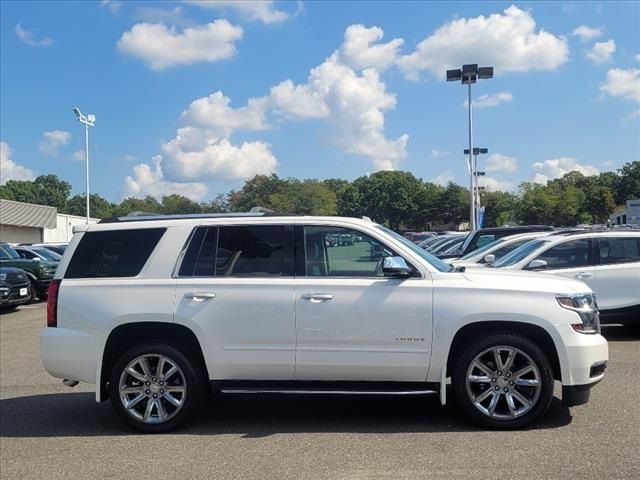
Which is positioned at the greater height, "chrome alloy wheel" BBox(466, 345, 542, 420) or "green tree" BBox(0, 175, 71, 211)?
"green tree" BBox(0, 175, 71, 211)

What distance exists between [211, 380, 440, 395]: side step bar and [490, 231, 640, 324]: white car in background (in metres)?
4.55

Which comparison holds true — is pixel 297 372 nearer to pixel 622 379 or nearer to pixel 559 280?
pixel 559 280

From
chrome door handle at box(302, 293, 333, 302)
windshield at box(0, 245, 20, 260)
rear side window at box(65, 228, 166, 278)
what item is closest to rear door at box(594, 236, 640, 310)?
chrome door handle at box(302, 293, 333, 302)

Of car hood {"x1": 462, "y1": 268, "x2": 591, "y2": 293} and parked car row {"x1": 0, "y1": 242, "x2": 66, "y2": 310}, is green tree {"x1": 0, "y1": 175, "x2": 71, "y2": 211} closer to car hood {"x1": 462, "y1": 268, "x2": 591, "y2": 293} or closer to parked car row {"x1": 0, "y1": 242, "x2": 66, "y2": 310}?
parked car row {"x1": 0, "y1": 242, "x2": 66, "y2": 310}

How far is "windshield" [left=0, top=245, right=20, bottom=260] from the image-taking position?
18922mm

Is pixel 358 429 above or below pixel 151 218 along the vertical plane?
below

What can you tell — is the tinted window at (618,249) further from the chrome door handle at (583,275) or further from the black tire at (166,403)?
the black tire at (166,403)

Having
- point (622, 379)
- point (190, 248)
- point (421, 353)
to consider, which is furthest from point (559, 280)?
point (190, 248)

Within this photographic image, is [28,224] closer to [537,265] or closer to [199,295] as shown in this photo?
[537,265]

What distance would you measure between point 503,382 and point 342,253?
1802 millimetres

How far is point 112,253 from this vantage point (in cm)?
578

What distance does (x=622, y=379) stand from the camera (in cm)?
695

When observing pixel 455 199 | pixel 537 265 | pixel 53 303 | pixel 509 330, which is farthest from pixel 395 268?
pixel 455 199

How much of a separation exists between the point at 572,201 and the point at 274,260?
262 feet
